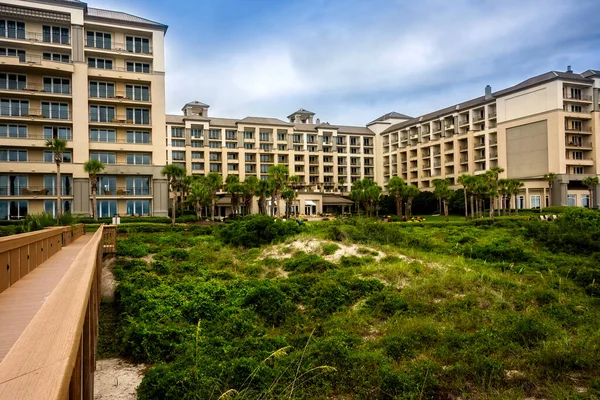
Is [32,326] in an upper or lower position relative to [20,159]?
lower

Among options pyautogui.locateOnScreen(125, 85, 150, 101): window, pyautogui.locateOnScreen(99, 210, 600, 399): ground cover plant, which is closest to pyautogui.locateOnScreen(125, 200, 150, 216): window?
pyautogui.locateOnScreen(125, 85, 150, 101): window

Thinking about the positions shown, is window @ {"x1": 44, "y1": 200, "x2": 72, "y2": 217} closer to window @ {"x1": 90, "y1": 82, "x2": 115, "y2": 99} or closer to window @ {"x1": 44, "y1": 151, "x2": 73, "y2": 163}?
window @ {"x1": 44, "y1": 151, "x2": 73, "y2": 163}

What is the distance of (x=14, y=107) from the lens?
43.5 meters

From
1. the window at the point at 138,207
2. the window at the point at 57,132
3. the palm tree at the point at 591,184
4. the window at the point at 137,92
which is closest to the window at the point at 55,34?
the window at the point at 137,92

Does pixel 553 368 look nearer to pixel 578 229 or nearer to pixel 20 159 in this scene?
pixel 578 229

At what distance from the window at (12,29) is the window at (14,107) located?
22.2ft

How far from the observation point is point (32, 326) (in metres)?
1.75

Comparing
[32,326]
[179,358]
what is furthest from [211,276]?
[32,326]

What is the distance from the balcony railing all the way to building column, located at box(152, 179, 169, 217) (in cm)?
837

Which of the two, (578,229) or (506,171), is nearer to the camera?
(578,229)

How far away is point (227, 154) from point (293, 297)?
6581cm

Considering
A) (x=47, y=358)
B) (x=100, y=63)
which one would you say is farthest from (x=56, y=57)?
(x=47, y=358)

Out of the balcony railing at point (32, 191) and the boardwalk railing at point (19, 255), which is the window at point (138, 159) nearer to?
the balcony railing at point (32, 191)

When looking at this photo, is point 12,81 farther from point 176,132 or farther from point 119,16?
point 176,132
